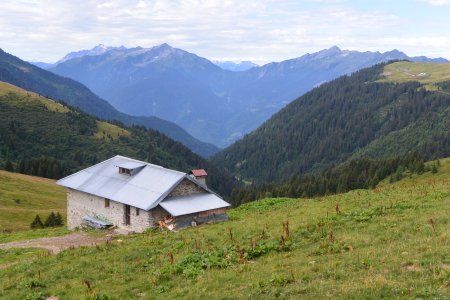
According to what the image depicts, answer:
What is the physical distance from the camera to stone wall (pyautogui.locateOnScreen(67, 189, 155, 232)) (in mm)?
38281

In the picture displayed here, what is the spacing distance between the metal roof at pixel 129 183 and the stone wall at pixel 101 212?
0.76 m

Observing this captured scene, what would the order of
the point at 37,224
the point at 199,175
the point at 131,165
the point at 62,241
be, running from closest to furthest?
1. the point at 62,241
2. the point at 199,175
3. the point at 131,165
4. the point at 37,224

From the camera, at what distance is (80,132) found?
622 feet

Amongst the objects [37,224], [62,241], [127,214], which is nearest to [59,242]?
[62,241]

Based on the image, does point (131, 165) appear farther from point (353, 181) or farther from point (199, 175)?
point (353, 181)

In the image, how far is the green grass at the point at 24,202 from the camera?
181 feet


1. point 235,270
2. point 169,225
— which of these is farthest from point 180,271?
point 169,225

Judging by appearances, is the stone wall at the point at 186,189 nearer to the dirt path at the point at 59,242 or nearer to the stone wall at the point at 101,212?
the stone wall at the point at 101,212

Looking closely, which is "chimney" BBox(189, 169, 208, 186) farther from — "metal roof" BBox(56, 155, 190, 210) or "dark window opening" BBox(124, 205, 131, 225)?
"dark window opening" BBox(124, 205, 131, 225)

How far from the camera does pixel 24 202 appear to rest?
221 feet

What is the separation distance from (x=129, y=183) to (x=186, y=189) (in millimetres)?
5249

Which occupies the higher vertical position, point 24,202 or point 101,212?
point 101,212

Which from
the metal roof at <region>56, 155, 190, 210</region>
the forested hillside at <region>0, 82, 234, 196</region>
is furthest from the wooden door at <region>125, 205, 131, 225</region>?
the forested hillside at <region>0, 82, 234, 196</region>

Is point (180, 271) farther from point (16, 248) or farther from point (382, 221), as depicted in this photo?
point (16, 248)
